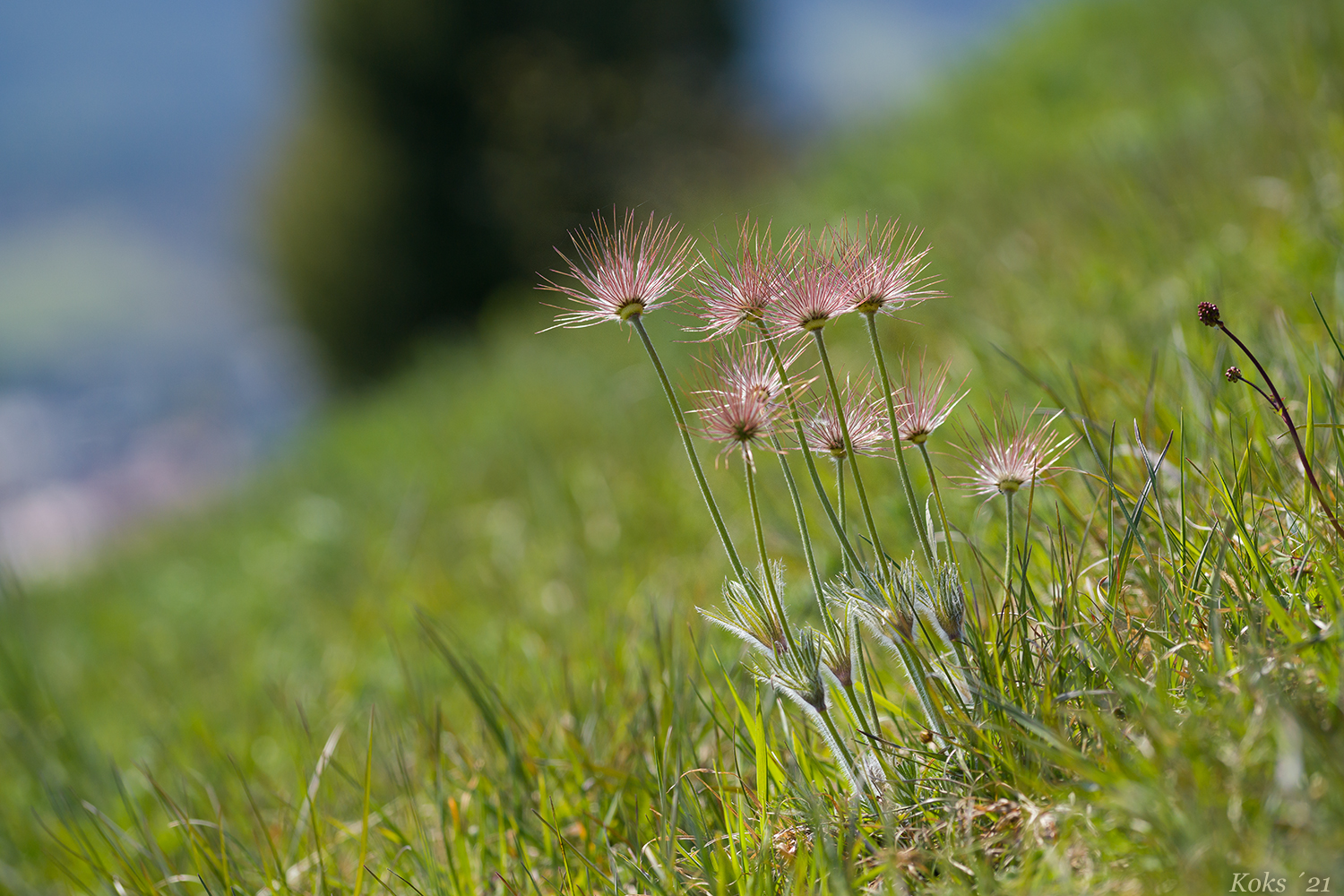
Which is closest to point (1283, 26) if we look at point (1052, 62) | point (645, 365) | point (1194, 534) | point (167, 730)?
point (1052, 62)

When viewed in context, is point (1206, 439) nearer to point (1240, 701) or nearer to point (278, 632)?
point (1240, 701)

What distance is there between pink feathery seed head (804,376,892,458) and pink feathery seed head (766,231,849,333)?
159mm

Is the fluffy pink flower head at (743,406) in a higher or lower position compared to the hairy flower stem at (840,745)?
higher

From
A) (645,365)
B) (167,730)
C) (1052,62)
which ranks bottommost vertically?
(167,730)

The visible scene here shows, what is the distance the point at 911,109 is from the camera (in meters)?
8.45

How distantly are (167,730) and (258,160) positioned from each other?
65.6 feet

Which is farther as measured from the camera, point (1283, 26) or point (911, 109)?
point (911, 109)

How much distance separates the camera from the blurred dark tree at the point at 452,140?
58.2 feet

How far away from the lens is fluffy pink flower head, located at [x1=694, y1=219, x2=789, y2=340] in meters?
1.20

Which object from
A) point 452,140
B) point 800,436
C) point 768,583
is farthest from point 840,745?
point 452,140

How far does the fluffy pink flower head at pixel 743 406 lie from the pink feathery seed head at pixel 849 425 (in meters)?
0.06

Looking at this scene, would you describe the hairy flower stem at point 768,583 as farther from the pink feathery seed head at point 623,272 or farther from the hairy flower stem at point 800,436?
the pink feathery seed head at point 623,272
